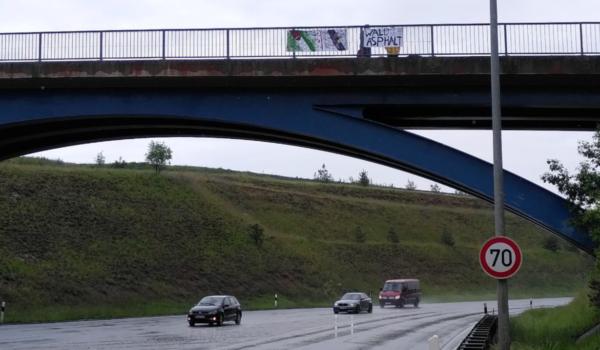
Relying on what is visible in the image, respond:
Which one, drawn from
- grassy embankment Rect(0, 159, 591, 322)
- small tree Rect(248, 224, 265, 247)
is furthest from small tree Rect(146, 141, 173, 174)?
small tree Rect(248, 224, 265, 247)

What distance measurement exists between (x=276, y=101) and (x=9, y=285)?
24139mm

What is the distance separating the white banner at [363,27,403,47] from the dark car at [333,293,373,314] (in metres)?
25.3

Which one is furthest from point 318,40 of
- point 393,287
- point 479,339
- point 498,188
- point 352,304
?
point 393,287

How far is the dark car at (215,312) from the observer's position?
1227 inches

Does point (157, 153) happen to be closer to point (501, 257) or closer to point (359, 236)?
point (359, 236)

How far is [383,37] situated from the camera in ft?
68.5

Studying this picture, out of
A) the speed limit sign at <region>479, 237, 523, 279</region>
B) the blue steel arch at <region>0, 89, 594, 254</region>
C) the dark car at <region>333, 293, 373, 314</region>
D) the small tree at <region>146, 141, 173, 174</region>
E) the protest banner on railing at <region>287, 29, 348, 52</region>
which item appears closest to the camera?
the speed limit sign at <region>479, 237, 523, 279</region>

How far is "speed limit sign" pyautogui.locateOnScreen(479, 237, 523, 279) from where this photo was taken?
526 inches

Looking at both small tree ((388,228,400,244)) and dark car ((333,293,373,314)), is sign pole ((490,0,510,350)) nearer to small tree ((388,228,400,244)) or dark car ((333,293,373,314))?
dark car ((333,293,373,314))

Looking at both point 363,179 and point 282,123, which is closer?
point 282,123

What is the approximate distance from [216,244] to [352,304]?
67.0 feet

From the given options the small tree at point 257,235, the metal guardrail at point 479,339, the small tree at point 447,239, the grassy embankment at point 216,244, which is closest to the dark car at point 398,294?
the grassy embankment at point 216,244

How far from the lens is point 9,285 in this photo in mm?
39469

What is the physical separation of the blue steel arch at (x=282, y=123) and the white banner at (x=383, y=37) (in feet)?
6.44
